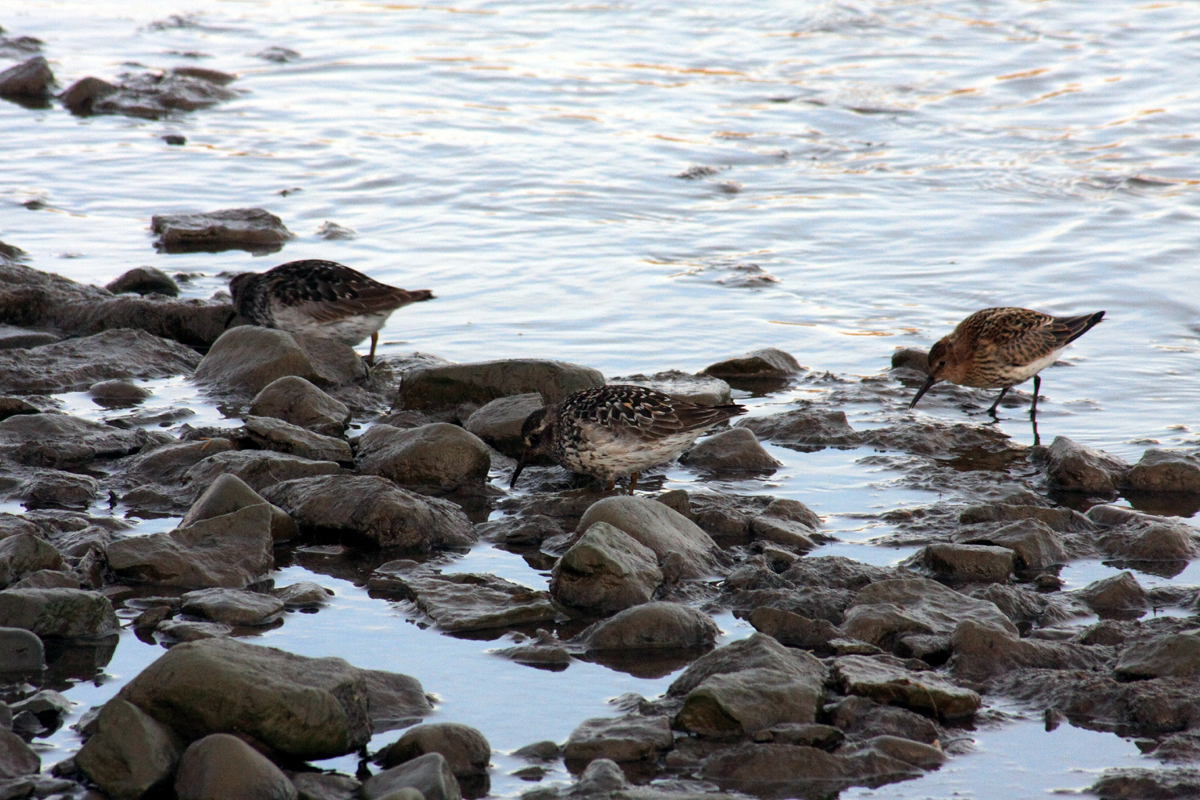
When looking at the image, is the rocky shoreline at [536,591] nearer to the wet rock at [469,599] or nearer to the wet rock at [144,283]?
the wet rock at [469,599]

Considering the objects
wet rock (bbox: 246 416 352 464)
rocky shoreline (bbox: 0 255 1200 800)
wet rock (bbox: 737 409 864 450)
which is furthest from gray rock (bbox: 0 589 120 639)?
wet rock (bbox: 737 409 864 450)

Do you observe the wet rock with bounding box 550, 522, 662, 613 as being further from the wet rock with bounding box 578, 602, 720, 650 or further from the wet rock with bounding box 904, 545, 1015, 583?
the wet rock with bounding box 904, 545, 1015, 583

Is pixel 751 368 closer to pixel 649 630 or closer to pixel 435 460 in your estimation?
pixel 435 460

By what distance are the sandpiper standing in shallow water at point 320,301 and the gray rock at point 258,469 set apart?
278 cm

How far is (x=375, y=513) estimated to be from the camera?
21.9 feet

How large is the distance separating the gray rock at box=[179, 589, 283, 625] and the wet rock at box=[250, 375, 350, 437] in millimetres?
2534

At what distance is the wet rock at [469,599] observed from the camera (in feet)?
18.9

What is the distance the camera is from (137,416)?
853cm

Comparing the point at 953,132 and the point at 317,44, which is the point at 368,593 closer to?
the point at 953,132

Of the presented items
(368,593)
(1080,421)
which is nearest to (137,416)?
(368,593)

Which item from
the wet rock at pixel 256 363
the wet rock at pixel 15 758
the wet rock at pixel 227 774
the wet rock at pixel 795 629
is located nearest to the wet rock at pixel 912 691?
the wet rock at pixel 795 629

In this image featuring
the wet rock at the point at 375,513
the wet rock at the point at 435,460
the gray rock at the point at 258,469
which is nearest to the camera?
the wet rock at the point at 375,513

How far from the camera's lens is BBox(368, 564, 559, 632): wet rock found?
5.77 m

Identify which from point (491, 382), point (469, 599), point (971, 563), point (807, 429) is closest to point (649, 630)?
point (469, 599)
